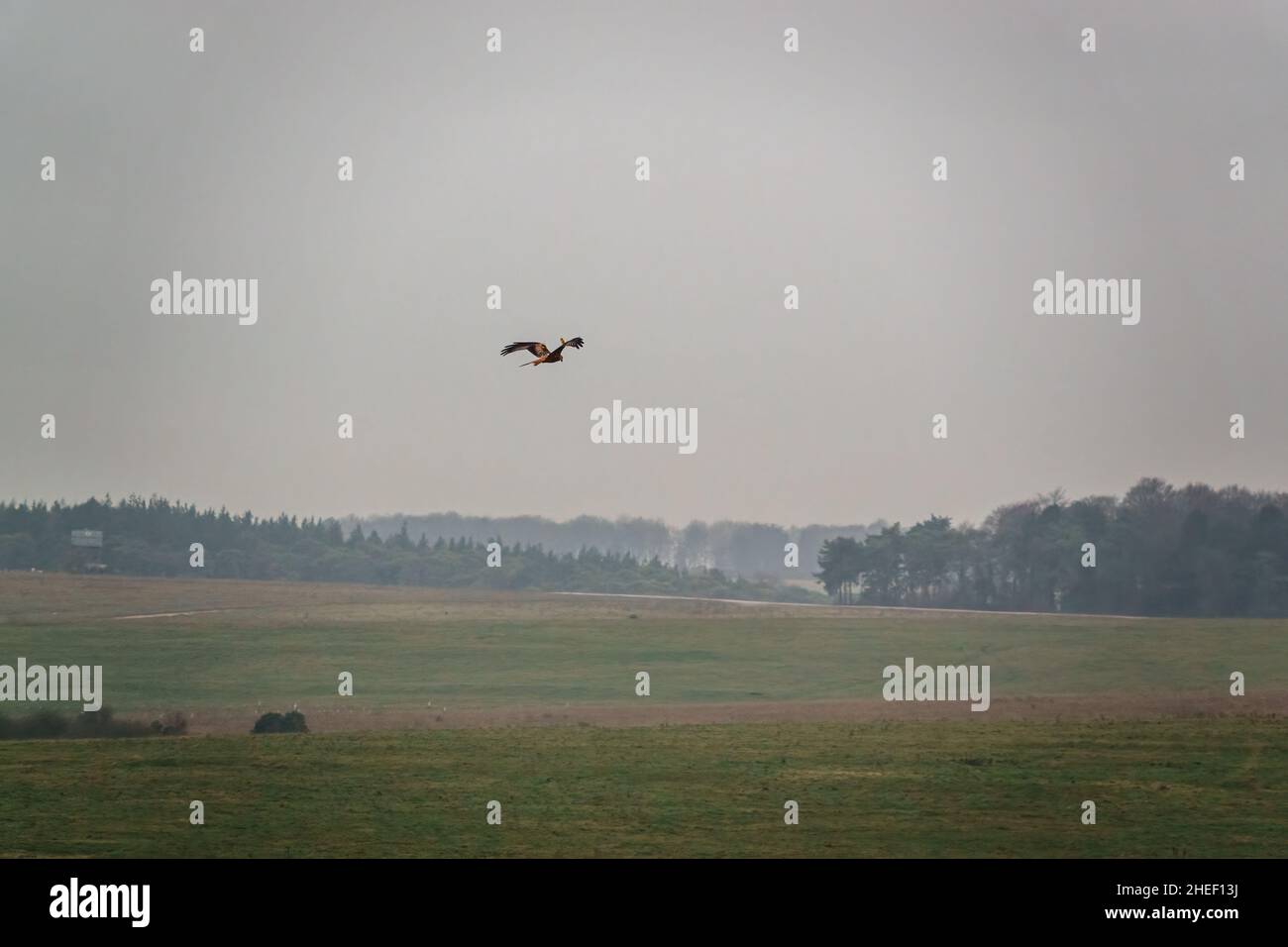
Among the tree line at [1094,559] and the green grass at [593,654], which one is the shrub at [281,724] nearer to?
the green grass at [593,654]

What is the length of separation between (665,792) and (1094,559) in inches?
3043

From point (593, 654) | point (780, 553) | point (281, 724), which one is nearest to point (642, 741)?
point (281, 724)

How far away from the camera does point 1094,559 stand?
398 feet

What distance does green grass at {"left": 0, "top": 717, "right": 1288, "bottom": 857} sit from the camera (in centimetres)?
4866

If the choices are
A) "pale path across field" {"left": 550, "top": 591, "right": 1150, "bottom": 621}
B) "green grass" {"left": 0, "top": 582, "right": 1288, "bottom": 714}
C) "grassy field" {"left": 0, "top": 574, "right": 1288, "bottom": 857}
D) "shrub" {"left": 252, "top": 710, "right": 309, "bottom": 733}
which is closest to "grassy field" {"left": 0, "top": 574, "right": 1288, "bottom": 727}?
"green grass" {"left": 0, "top": 582, "right": 1288, "bottom": 714}

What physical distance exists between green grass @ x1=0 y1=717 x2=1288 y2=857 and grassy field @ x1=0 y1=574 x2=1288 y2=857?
0.54ft

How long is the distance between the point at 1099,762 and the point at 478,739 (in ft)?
89.5

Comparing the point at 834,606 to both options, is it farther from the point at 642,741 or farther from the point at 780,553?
the point at 642,741

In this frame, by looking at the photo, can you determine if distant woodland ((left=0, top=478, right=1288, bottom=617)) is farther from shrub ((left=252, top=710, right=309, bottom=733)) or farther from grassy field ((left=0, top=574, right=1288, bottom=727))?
shrub ((left=252, top=710, right=309, bottom=733))

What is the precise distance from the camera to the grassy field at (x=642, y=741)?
4984 cm

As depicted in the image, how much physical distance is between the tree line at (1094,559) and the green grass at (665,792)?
2003 inches

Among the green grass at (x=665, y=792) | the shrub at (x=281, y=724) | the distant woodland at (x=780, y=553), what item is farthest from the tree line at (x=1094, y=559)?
the shrub at (x=281, y=724)

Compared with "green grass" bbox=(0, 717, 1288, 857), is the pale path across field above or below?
above
